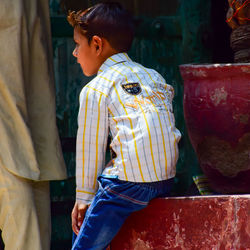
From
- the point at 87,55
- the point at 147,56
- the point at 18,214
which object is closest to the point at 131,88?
the point at 87,55

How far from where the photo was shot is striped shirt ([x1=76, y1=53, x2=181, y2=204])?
2566mm

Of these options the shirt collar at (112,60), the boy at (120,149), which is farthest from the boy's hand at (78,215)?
the shirt collar at (112,60)

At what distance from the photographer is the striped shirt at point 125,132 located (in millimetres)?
2566

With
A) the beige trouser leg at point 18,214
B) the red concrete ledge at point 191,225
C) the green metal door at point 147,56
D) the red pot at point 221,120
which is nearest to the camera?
the red concrete ledge at point 191,225

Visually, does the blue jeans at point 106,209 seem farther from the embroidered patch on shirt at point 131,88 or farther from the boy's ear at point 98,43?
the boy's ear at point 98,43

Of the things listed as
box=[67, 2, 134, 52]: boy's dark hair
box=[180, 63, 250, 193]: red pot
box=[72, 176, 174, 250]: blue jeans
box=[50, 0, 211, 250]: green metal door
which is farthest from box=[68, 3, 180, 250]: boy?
box=[50, 0, 211, 250]: green metal door

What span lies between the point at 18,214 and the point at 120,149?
777 mm

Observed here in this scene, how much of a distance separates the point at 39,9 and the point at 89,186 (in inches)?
45.5

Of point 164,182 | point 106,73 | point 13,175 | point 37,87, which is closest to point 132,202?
point 164,182

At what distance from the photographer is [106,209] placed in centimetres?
255

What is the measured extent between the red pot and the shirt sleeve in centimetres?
60

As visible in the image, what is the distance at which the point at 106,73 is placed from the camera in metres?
2.69

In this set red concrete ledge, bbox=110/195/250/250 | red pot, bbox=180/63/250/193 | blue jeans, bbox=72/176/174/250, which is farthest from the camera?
red pot, bbox=180/63/250/193

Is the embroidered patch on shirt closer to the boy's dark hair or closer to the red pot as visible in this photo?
the boy's dark hair
